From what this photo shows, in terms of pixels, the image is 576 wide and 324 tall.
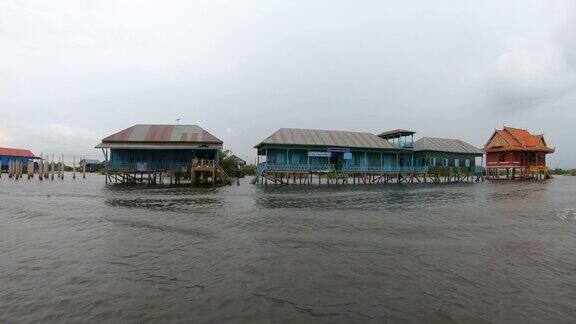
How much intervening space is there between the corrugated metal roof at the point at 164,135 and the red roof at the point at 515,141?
45.3m

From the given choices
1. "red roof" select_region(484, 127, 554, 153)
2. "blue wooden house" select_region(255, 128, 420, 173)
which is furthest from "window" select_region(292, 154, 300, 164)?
"red roof" select_region(484, 127, 554, 153)

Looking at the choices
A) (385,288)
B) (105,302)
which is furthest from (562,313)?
(105,302)

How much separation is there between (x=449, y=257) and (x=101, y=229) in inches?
471

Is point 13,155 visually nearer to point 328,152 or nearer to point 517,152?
point 328,152

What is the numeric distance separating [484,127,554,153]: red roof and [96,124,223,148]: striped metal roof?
45135mm

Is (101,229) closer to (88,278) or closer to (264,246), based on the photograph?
(88,278)

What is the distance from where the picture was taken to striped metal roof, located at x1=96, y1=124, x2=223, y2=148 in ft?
119

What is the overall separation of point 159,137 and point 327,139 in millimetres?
19738

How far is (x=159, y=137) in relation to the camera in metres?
37.6

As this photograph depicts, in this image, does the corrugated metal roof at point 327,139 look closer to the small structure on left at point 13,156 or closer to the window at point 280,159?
the window at point 280,159

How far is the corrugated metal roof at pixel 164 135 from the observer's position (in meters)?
36.6

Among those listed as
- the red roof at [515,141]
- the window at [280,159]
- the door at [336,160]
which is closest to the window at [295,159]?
the window at [280,159]

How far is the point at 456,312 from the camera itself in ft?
18.4

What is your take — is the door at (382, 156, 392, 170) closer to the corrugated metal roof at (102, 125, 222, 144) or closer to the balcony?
the balcony
